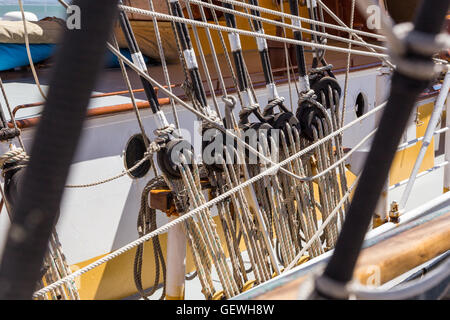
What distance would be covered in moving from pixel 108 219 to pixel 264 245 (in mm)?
654

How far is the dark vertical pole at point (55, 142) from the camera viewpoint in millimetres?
248

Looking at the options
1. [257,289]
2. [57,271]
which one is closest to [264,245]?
[57,271]

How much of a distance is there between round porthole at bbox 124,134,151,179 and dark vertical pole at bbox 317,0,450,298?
162cm

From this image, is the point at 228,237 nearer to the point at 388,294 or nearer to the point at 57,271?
the point at 57,271

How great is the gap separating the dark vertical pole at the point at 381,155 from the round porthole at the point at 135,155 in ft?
5.33

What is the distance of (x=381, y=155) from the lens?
32cm

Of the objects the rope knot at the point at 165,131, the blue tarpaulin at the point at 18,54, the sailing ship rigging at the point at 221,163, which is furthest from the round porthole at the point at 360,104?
the rope knot at the point at 165,131

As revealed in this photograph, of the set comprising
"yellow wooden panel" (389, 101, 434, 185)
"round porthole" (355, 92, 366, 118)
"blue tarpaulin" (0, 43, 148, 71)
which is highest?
"blue tarpaulin" (0, 43, 148, 71)

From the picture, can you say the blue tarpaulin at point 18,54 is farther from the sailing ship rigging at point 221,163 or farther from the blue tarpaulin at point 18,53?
the sailing ship rigging at point 221,163

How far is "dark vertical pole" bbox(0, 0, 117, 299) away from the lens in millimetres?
248

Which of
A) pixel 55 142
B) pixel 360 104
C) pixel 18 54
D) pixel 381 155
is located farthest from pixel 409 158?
pixel 55 142

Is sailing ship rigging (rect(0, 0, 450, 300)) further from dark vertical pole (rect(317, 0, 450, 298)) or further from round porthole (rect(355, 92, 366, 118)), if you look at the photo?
round porthole (rect(355, 92, 366, 118))

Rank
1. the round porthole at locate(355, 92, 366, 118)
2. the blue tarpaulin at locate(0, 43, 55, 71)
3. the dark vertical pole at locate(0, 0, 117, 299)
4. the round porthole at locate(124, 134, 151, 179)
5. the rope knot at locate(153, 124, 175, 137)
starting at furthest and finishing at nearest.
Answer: the round porthole at locate(355, 92, 366, 118), the blue tarpaulin at locate(0, 43, 55, 71), the round porthole at locate(124, 134, 151, 179), the rope knot at locate(153, 124, 175, 137), the dark vertical pole at locate(0, 0, 117, 299)

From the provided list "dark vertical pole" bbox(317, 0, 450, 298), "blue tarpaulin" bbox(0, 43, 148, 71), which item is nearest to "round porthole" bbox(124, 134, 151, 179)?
"blue tarpaulin" bbox(0, 43, 148, 71)
